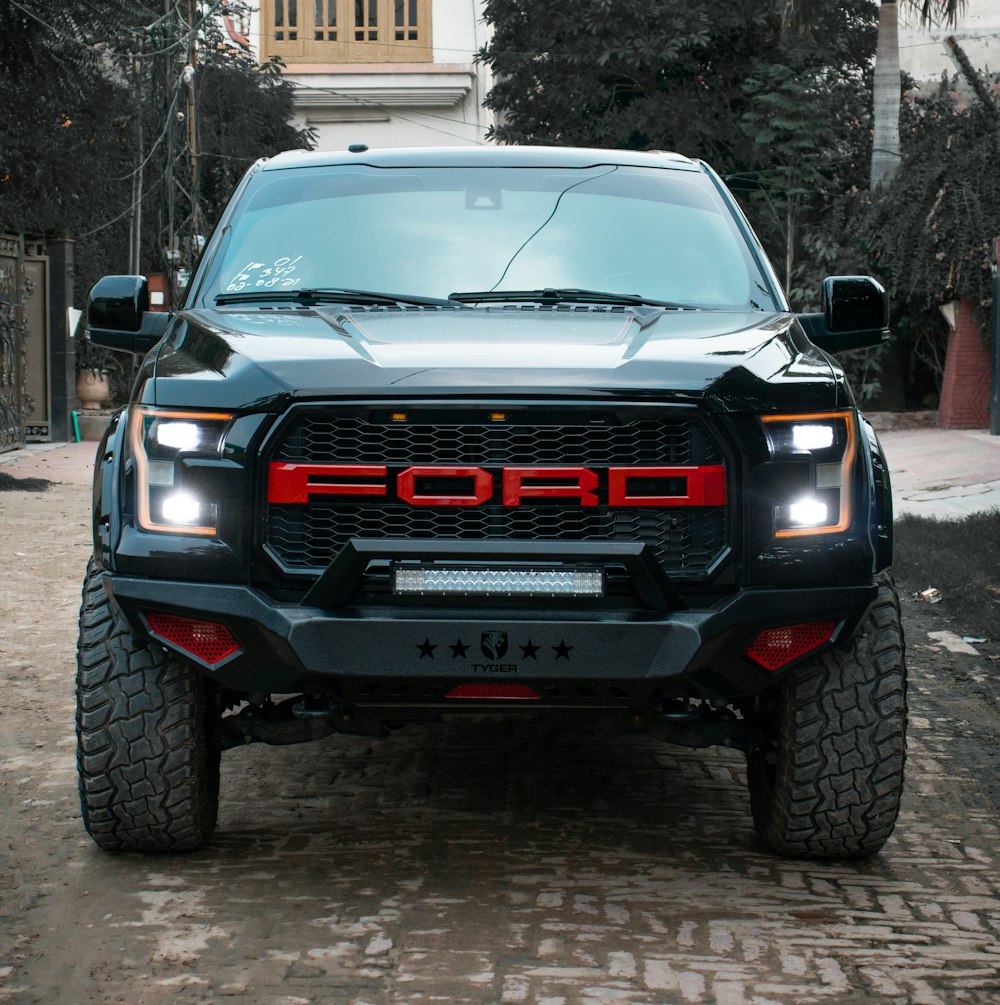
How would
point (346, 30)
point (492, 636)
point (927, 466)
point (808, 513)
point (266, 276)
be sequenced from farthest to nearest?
1. point (346, 30)
2. point (927, 466)
3. point (266, 276)
4. point (808, 513)
5. point (492, 636)

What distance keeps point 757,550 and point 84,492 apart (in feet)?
40.3

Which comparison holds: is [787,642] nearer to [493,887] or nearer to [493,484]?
[493,484]

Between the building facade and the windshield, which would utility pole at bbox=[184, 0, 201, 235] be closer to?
the building facade

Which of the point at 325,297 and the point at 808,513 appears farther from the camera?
the point at 325,297

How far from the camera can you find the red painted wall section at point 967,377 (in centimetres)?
2200

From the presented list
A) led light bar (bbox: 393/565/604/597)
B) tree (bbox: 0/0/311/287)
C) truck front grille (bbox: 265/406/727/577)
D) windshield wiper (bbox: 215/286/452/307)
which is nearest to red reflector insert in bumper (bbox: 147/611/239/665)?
truck front grille (bbox: 265/406/727/577)

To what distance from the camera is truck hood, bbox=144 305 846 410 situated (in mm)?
3887

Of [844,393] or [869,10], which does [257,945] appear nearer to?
[844,393]

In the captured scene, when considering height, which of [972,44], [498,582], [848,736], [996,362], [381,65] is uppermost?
[381,65]

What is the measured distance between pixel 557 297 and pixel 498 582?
1.31 meters

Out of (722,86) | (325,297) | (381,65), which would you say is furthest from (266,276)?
(381,65)

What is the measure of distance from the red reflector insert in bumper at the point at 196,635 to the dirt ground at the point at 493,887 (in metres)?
0.60

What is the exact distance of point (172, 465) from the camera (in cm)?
396

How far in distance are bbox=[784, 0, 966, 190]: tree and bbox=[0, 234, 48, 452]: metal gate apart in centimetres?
1198
